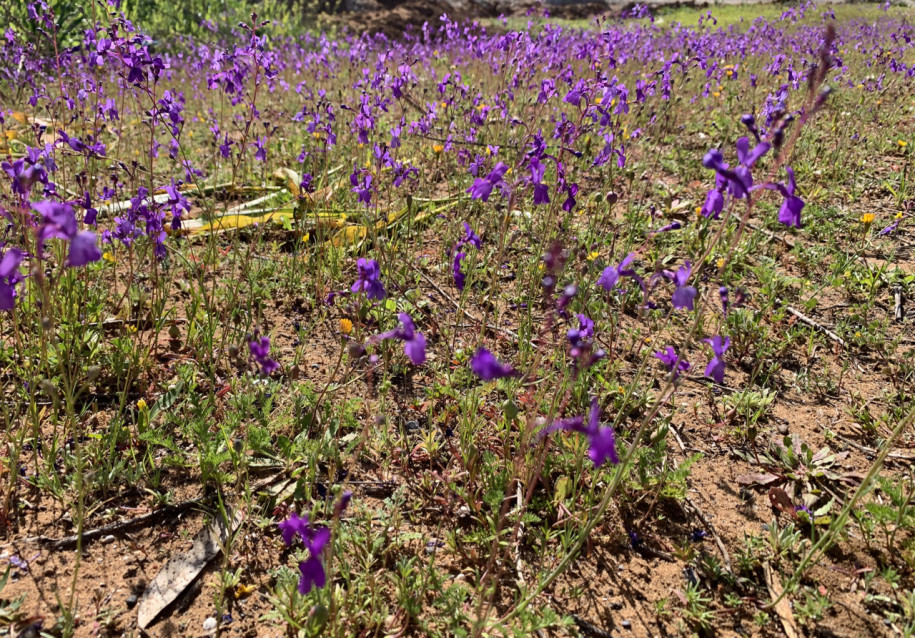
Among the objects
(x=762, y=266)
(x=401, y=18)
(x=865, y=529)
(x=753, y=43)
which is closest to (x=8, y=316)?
(x=865, y=529)

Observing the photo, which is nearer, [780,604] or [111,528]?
[780,604]

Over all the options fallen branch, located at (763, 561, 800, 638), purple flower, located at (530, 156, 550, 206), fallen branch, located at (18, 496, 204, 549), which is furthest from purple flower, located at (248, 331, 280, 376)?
fallen branch, located at (763, 561, 800, 638)

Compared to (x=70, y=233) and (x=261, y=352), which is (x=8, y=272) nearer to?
(x=70, y=233)

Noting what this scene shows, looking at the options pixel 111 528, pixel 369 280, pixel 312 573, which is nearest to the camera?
pixel 312 573

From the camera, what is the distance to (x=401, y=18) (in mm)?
18234

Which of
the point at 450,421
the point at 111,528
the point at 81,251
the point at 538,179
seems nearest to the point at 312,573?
the point at 81,251

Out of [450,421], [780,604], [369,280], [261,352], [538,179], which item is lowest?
[780,604]

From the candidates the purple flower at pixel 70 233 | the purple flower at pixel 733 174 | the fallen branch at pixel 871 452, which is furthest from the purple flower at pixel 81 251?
the fallen branch at pixel 871 452

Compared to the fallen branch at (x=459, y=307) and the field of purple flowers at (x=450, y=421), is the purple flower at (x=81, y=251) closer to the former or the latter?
the field of purple flowers at (x=450, y=421)

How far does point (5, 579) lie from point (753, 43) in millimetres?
11228

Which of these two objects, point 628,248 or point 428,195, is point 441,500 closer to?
point 628,248

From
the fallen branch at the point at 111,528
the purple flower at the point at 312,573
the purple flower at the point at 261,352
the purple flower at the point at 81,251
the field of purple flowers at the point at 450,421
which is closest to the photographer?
the purple flower at the point at 81,251

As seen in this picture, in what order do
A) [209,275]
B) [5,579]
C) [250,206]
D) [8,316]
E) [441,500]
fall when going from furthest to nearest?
1. [250,206]
2. [209,275]
3. [8,316]
4. [441,500]
5. [5,579]

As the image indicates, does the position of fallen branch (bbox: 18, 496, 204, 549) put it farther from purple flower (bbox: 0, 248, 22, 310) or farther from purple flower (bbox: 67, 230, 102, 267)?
purple flower (bbox: 67, 230, 102, 267)
